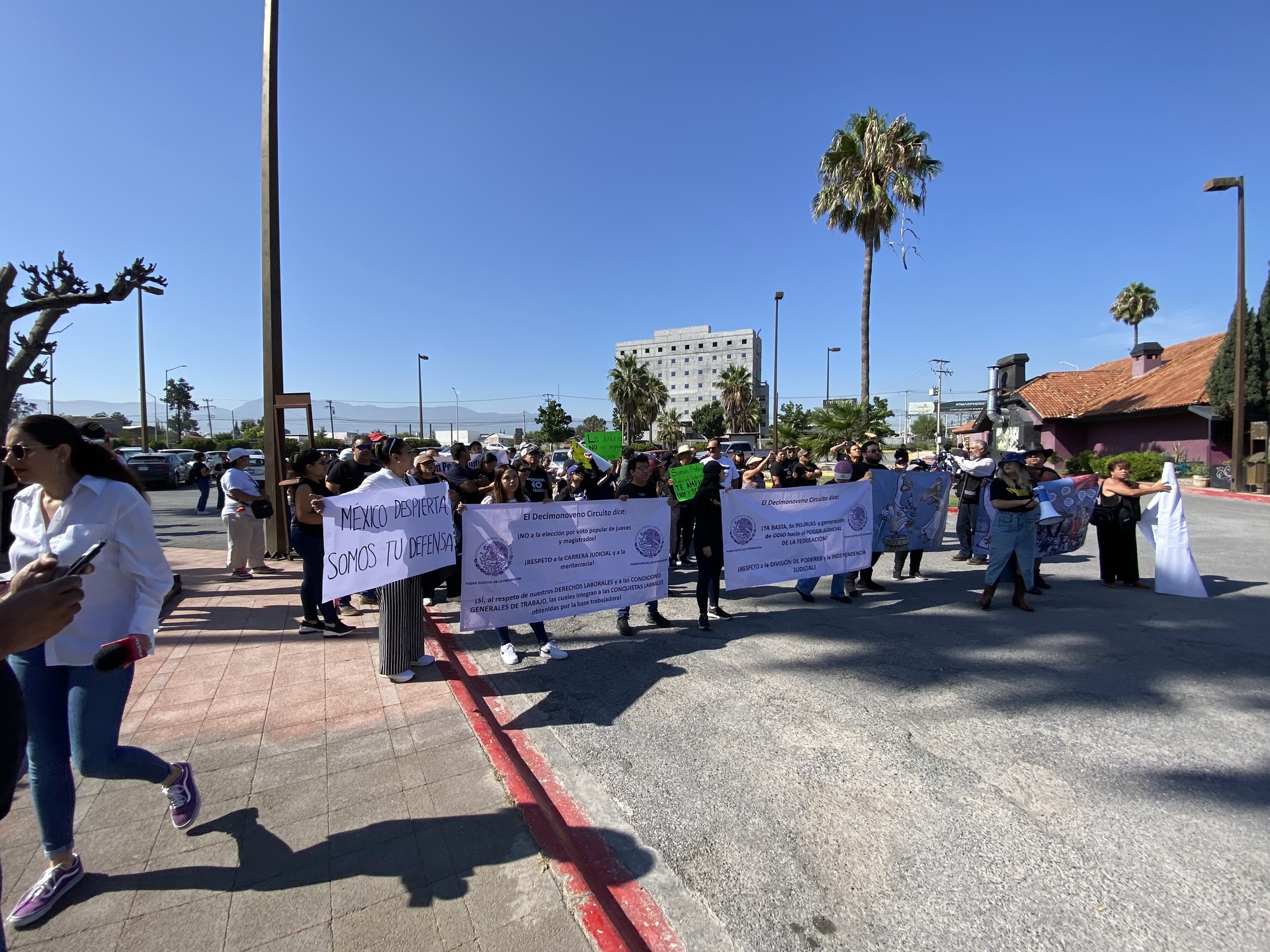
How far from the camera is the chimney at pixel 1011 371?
24234 mm

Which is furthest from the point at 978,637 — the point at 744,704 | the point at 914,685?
the point at 744,704

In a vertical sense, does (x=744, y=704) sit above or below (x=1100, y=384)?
below

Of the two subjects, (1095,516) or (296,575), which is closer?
(1095,516)

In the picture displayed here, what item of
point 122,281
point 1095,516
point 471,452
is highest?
point 122,281

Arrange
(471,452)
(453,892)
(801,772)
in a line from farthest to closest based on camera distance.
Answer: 1. (471,452)
2. (801,772)
3. (453,892)

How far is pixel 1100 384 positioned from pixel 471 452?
37.9 metres

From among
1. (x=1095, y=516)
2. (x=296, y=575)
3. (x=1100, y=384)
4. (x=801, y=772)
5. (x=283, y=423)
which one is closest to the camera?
(x=801, y=772)

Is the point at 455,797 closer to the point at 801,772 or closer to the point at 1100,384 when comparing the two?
the point at 801,772

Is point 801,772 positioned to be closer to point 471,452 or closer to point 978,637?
point 978,637

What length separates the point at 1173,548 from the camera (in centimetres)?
726

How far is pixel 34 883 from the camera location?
255 cm

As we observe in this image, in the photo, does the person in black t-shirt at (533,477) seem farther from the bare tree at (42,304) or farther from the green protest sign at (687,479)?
the bare tree at (42,304)

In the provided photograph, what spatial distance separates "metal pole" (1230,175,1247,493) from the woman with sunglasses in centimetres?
2329

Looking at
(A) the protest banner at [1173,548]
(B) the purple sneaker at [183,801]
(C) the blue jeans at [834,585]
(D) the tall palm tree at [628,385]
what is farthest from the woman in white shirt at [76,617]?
(D) the tall palm tree at [628,385]
